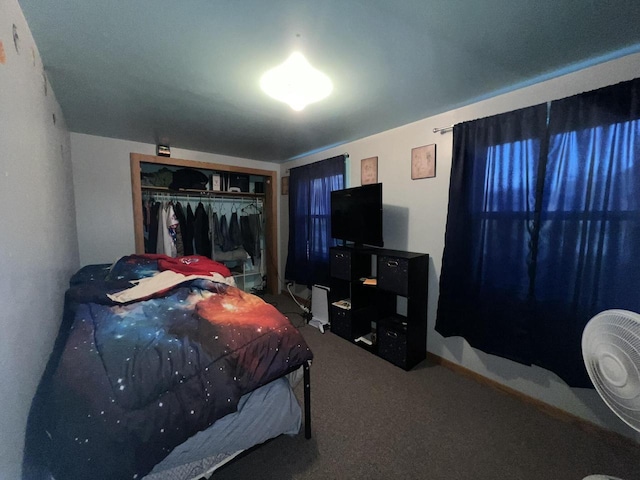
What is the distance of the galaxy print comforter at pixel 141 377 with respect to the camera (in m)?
0.82

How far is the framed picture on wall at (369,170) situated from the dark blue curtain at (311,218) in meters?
0.25

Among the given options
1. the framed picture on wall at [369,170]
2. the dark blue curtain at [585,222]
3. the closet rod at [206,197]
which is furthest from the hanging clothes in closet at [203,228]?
the dark blue curtain at [585,222]

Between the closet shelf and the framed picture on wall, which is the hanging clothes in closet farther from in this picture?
the framed picture on wall

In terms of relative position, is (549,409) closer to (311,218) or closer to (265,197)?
(311,218)

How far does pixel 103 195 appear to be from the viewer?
2.77 meters

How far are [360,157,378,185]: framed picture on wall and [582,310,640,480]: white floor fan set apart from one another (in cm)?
206

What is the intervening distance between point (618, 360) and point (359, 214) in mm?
1886

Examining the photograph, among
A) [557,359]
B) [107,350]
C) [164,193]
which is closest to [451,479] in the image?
[557,359]

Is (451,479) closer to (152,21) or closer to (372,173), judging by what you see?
(372,173)

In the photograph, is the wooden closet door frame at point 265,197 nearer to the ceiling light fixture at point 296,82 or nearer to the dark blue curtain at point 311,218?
the dark blue curtain at point 311,218

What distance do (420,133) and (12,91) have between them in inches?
99.9

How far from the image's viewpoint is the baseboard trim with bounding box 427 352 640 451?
4.59 ft

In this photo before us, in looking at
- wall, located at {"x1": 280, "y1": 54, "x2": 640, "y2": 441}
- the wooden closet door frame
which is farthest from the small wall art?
the wooden closet door frame

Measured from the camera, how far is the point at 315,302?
3143mm
